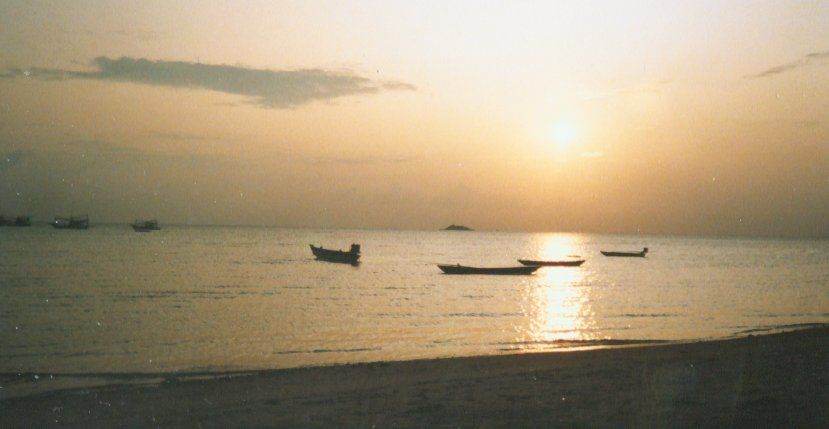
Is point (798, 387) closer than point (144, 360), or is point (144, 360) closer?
point (798, 387)

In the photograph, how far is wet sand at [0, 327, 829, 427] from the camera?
9992 millimetres

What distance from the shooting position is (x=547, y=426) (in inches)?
375

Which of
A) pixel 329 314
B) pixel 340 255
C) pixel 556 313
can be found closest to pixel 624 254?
pixel 340 255

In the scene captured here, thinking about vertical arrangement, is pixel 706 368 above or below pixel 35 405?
above

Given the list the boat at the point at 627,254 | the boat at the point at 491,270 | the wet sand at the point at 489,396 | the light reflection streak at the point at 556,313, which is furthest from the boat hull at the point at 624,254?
the wet sand at the point at 489,396

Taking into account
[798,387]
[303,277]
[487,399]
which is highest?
[798,387]

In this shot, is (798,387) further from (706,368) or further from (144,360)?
(144,360)

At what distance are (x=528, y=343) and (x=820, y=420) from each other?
51.7 ft

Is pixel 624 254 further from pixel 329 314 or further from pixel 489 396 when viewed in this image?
pixel 489 396

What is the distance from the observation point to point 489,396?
39.3 ft

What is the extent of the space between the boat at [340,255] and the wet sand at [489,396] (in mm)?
62535

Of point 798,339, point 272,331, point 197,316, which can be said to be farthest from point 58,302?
point 798,339

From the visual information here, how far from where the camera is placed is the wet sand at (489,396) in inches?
393

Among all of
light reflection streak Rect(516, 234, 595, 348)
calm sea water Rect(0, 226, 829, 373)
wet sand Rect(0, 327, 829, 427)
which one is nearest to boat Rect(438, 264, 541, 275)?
calm sea water Rect(0, 226, 829, 373)
